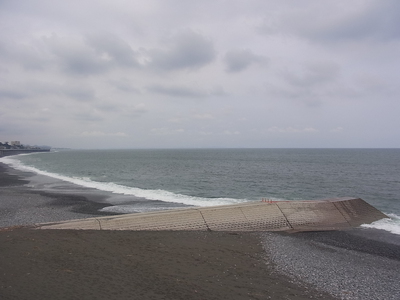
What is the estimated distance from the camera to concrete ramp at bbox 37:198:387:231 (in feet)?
54.6

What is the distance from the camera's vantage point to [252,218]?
19156 millimetres

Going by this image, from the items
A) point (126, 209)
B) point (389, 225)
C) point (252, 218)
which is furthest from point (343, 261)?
point (126, 209)

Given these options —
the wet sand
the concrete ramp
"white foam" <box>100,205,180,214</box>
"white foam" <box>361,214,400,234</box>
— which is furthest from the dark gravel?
"white foam" <box>100,205,180,214</box>

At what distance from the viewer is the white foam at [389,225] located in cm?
1940

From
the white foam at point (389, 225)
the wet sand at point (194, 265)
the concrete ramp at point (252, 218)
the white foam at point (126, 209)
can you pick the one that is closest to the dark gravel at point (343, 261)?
the wet sand at point (194, 265)

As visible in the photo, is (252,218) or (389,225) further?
(389,225)

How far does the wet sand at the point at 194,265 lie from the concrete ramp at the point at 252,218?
3.23ft

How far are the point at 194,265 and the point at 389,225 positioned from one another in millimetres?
16204

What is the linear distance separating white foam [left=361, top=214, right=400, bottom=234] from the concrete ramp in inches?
19.3

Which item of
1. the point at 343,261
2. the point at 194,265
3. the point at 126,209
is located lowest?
the point at 126,209

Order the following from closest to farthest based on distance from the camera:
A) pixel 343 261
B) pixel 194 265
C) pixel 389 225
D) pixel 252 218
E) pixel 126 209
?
pixel 194 265 → pixel 343 261 → pixel 252 218 → pixel 389 225 → pixel 126 209

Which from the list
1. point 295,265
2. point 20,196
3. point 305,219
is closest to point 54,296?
point 295,265

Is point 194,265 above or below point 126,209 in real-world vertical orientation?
above

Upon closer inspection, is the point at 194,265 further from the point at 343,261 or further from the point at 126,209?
the point at 126,209
